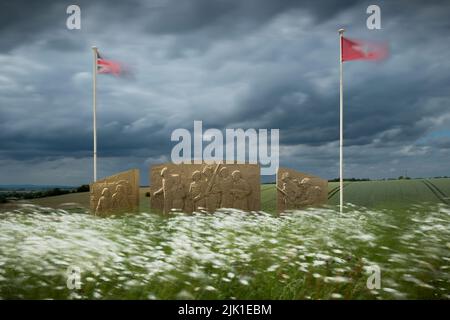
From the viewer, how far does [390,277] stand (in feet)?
22.0

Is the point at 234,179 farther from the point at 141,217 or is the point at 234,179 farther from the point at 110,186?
the point at 110,186

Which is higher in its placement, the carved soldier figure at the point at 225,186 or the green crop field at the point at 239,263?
the carved soldier figure at the point at 225,186

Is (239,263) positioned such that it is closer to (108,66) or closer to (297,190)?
(297,190)

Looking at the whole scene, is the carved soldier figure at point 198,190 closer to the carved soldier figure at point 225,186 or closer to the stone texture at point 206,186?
the stone texture at point 206,186

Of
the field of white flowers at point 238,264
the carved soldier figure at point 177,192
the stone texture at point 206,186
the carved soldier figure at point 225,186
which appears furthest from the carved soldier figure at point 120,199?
the field of white flowers at point 238,264

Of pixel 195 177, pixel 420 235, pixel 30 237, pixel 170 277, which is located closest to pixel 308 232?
pixel 420 235

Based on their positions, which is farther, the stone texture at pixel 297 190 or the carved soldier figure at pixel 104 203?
the carved soldier figure at pixel 104 203

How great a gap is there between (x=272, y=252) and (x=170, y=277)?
1.88 metres

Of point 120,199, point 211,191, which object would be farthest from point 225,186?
point 120,199

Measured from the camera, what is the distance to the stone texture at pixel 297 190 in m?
14.8

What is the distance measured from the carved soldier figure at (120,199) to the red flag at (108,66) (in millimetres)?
3929

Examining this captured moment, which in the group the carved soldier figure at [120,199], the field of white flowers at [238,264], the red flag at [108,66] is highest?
the red flag at [108,66]

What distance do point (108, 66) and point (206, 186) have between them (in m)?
5.25

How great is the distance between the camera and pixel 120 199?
15.2m
